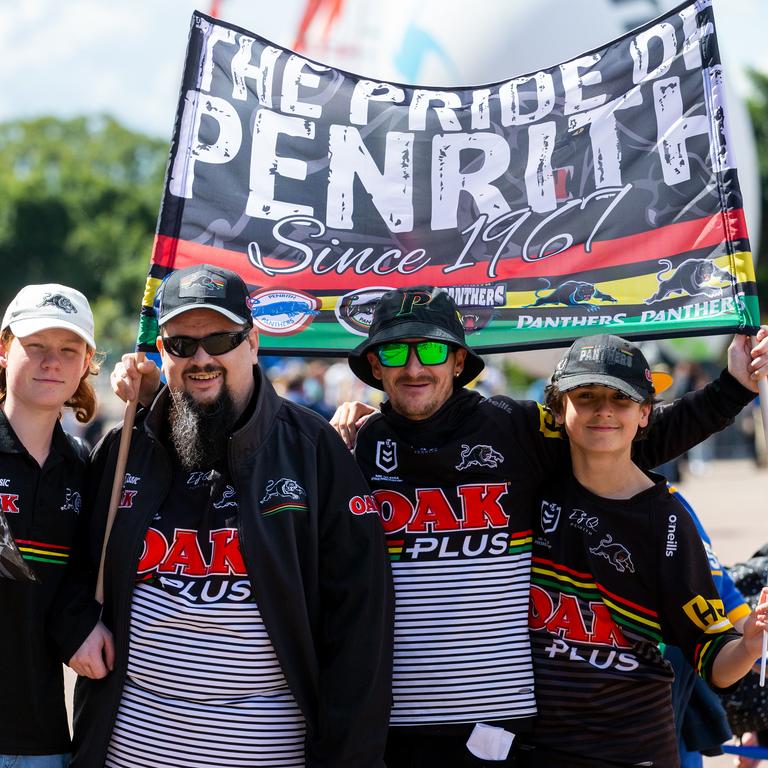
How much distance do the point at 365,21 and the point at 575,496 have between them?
7.92m

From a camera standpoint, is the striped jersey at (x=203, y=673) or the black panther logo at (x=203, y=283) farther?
the black panther logo at (x=203, y=283)

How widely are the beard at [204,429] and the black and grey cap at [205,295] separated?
0.76ft

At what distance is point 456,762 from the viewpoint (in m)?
3.16

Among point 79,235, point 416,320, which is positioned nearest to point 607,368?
point 416,320

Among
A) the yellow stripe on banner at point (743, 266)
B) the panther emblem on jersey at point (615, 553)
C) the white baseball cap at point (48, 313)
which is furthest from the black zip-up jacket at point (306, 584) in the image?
the yellow stripe on banner at point (743, 266)

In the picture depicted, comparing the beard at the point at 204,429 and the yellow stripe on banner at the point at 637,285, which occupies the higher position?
the yellow stripe on banner at the point at 637,285

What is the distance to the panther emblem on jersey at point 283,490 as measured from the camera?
299 cm

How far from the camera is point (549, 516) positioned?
3.28 metres

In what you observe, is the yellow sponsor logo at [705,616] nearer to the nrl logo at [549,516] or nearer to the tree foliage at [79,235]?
the nrl logo at [549,516]

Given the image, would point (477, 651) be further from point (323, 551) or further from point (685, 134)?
point (685, 134)

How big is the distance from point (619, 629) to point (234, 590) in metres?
1.15

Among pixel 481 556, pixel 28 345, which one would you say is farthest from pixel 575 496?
pixel 28 345

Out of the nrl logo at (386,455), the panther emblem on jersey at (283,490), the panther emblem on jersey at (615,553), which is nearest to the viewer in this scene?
the panther emblem on jersey at (283,490)

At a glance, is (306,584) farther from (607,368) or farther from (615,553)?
(607,368)
